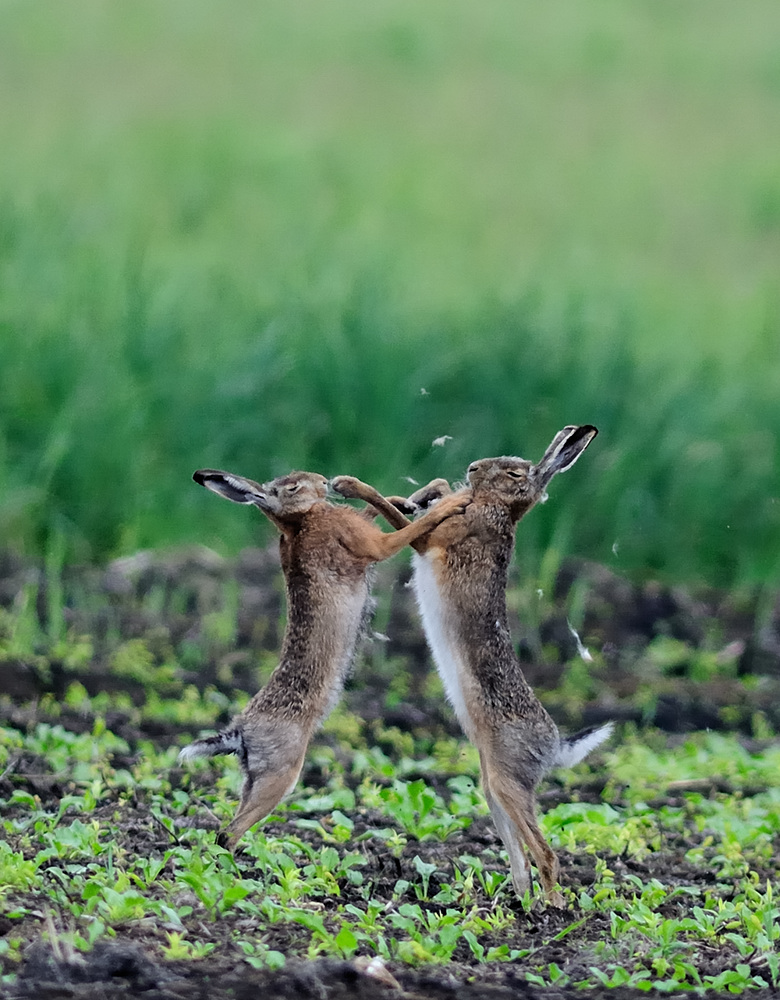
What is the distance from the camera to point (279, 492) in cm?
461

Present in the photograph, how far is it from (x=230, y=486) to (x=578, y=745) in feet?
3.79

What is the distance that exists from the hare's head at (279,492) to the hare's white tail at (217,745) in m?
0.63

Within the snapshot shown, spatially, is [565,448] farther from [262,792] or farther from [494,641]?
[262,792]

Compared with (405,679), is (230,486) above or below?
above

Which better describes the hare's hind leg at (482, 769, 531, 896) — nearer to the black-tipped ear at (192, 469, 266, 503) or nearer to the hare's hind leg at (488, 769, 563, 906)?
the hare's hind leg at (488, 769, 563, 906)

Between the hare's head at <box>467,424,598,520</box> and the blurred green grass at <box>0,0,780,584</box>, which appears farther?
the blurred green grass at <box>0,0,780,584</box>

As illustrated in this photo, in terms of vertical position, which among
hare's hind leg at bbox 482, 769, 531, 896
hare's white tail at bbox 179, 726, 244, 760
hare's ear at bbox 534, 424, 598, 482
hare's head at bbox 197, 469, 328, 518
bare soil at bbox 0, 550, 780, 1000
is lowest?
bare soil at bbox 0, 550, 780, 1000

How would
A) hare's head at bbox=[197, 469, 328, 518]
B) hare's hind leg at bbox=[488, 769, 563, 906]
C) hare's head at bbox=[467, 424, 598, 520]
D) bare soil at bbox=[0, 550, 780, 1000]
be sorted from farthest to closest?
1. hare's head at bbox=[467, 424, 598, 520]
2. hare's head at bbox=[197, 469, 328, 518]
3. hare's hind leg at bbox=[488, 769, 563, 906]
4. bare soil at bbox=[0, 550, 780, 1000]

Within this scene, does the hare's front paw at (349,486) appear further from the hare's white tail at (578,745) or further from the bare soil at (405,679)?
the bare soil at (405,679)

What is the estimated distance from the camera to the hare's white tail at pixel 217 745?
420cm

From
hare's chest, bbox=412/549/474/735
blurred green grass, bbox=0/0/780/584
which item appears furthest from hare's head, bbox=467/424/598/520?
blurred green grass, bbox=0/0/780/584

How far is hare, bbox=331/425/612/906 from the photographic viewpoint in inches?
168

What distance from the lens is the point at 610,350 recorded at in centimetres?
900

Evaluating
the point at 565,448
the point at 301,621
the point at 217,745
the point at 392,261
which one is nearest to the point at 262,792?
the point at 217,745
